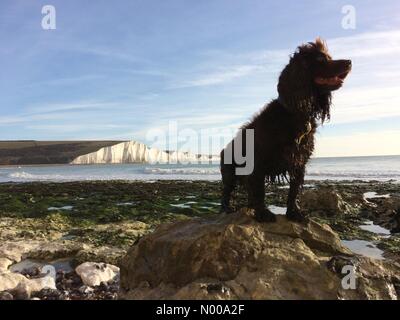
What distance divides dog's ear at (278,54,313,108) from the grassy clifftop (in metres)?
116

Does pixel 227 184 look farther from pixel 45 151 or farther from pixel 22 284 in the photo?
pixel 45 151

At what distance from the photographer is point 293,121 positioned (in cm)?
439

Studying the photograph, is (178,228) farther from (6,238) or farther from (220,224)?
(6,238)

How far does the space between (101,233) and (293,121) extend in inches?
264

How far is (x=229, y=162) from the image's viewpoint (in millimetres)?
5441

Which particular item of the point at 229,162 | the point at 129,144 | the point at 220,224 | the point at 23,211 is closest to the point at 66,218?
the point at 23,211

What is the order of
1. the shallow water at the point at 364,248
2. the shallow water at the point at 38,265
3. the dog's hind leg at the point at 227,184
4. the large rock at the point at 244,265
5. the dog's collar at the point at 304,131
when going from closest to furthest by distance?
the large rock at the point at 244,265 → the dog's collar at the point at 304,131 → the dog's hind leg at the point at 227,184 → the shallow water at the point at 38,265 → the shallow water at the point at 364,248

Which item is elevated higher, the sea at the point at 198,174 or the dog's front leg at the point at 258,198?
the dog's front leg at the point at 258,198

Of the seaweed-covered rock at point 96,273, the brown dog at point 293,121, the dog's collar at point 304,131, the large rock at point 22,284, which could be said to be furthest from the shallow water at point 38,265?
the dog's collar at point 304,131

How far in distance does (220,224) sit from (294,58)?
6.34 feet

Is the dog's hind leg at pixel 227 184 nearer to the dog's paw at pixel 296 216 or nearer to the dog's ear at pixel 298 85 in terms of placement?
the dog's paw at pixel 296 216

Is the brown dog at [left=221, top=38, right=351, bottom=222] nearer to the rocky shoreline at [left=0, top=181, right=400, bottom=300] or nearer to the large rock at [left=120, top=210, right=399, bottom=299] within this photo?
the large rock at [left=120, top=210, right=399, bottom=299]

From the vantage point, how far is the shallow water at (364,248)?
7.88 meters

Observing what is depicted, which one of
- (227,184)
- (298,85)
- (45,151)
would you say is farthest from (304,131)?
(45,151)
